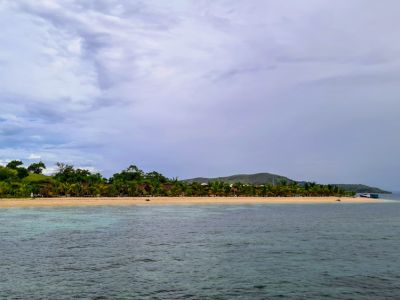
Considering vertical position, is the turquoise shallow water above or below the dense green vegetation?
below

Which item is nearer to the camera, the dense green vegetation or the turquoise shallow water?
the turquoise shallow water

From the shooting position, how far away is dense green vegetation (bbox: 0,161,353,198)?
14288 cm

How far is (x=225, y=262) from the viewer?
3259 cm

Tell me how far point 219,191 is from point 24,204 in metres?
83.3

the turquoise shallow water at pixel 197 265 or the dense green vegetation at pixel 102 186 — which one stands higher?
the dense green vegetation at pixel 102 186

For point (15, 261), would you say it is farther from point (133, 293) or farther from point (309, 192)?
point (309, 192)

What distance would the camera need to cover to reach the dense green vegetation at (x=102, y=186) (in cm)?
14288

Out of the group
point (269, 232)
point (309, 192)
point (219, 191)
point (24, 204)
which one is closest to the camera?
point (269, 232)

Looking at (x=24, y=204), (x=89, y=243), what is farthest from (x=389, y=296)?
(x=24, y=204)

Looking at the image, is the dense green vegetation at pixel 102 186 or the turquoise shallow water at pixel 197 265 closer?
the turquoise shallow water at pixel 197 265

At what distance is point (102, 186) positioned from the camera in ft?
504

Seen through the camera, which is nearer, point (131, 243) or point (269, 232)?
point (131, 243)

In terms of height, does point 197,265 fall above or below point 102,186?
below

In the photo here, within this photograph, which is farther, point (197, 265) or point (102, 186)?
point (102, 186)
